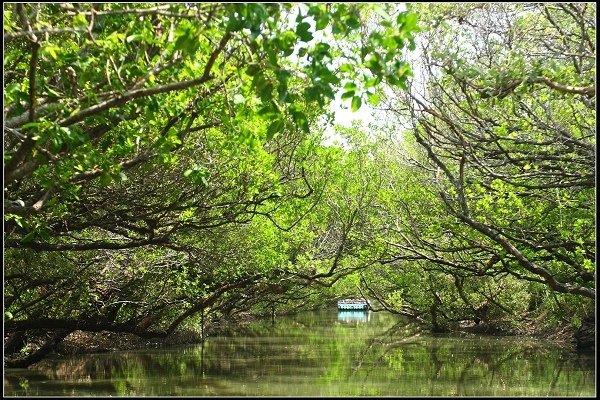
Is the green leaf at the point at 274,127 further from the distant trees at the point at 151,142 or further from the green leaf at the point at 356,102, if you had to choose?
the green leaf at the point at 356,102

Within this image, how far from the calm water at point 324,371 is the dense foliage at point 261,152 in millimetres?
1387

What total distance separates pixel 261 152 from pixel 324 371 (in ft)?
25.0

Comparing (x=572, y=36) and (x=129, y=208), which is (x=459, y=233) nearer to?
(x=572, y=36)

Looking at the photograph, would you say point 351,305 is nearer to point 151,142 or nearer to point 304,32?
point 151,142

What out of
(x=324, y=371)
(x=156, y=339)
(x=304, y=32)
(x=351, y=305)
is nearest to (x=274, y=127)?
(x=304, y=32)

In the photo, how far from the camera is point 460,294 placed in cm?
3000

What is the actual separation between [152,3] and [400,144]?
15.9 m

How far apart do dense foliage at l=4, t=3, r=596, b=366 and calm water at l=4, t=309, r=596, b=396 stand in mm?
1387

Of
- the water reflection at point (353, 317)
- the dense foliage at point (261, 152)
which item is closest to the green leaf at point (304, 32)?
the dense foliage at point (261, 152)

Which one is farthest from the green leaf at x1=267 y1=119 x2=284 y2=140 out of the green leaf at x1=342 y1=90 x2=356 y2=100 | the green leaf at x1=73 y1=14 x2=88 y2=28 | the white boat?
the white boat

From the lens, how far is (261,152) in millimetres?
15375

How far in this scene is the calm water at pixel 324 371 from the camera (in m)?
16.3

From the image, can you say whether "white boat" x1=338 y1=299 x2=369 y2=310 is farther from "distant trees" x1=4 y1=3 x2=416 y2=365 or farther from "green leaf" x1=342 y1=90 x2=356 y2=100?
"green leaf" x1=342 y1=90 x2=356 y2=100

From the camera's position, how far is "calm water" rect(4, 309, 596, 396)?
16.3 meters
